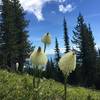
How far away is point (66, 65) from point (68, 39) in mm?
97502

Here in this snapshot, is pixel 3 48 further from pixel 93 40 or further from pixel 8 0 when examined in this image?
pixel 93 40

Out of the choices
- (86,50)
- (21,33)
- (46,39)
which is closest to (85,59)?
(86,50)

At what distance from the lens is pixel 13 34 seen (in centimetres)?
6950

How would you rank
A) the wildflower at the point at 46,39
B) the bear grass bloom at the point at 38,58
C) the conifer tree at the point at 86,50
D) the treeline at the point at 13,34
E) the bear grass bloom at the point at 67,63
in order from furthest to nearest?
the conifer tree at the point at 86,50 < the treeline at the point at 13,34 < the wildflower at the point at 46,39 < the bear grass bloom at the point at 38,58 < the bear grass bloom at the point at 67,63

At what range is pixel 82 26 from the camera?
87188mm

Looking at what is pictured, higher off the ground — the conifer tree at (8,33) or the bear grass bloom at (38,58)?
the conifer tree at (8,33)

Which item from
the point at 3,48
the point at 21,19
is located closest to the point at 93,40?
the point at 21,19

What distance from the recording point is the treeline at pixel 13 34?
2712 inches

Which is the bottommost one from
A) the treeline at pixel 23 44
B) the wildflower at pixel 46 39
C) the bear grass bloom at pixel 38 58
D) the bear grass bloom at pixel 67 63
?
the bear grass bloom at pixel 67 63

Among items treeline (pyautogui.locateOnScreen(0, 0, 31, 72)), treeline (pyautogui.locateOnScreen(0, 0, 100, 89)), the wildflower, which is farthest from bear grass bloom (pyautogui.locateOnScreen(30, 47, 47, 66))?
treeline (pyautogui.locateOnScreen(0, 0, 31, 72))

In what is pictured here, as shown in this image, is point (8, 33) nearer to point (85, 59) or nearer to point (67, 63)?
point (85, 59)

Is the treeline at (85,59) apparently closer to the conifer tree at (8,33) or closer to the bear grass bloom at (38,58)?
the conifer tree at (8,33)

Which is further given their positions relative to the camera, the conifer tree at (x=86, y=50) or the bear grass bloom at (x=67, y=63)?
the conifer tree at (x=86, y=50)

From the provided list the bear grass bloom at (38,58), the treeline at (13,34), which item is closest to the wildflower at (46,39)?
the bear grass bloom at (38,58)
